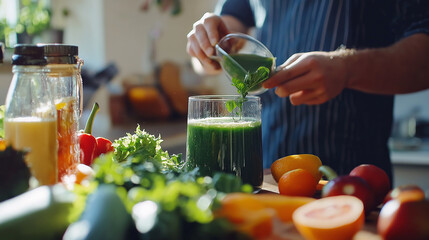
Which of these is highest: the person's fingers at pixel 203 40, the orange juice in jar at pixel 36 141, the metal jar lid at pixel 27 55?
the person's fingers at pixel 203 40

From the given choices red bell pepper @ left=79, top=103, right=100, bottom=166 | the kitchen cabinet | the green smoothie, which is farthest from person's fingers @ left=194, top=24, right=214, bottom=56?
the kitchen cabinet

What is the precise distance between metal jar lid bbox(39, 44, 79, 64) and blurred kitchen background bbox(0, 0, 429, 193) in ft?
5.63

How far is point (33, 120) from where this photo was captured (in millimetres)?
724

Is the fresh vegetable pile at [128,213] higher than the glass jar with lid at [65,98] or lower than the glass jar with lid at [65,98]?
lower

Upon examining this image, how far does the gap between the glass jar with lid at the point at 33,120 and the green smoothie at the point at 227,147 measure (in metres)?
0.31

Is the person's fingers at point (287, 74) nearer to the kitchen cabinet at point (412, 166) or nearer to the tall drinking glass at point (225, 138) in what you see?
the tall drinking glass at point (225, 138)

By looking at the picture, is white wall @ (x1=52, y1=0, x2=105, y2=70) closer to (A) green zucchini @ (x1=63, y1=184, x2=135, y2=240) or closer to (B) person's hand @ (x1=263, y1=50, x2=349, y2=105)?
(B) person's hand @ (x1=263, y1=50, x2=349, y2=105)

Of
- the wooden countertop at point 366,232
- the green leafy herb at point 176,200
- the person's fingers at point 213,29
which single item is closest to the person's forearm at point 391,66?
the person's fingers at point 213,29

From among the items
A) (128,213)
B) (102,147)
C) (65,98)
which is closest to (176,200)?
(128,213)

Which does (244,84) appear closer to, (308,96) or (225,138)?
(225,138)

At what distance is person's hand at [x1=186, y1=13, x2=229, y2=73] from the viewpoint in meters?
1.19

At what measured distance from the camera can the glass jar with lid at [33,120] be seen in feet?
2.34

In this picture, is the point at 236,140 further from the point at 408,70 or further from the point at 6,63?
the point at 6,63

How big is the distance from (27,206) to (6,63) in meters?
2.40
